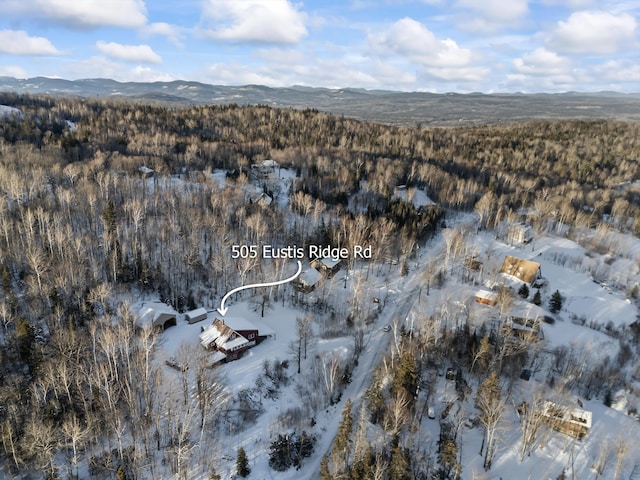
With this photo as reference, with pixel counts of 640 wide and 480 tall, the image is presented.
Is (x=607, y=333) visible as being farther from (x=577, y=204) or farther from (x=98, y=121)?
(x=98, y=121)

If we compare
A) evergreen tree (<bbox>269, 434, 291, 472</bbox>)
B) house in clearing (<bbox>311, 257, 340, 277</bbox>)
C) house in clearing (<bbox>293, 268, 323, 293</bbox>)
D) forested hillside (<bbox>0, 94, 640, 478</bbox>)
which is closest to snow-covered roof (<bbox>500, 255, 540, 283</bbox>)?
forested hillside (<bbox>0, 94, 640, 478</bbox>)

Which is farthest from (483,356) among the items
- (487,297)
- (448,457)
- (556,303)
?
(556,303)

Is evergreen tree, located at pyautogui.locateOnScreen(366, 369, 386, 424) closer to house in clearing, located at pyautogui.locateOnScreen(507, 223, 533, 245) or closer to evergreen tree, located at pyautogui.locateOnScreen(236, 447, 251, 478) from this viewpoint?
evergreen tree, located at pyautogui.locateOnScreen(236, 447, 251, 478)


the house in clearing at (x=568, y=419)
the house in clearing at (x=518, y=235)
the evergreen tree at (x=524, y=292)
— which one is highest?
the house in clearing at (x=518, y=235)

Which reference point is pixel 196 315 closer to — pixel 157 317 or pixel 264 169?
pixel 157 317

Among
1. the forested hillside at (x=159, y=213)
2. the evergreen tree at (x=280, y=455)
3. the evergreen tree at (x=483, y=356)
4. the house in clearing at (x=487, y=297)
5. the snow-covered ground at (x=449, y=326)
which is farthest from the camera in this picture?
the house in clearing at (x=487, y=297)

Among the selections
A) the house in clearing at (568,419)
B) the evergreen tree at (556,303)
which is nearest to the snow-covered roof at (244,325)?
the house in clearing at (568,419)

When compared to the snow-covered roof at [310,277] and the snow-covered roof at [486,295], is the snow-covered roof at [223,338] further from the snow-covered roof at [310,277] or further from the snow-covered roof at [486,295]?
the snow-covered roof at [486,295]
